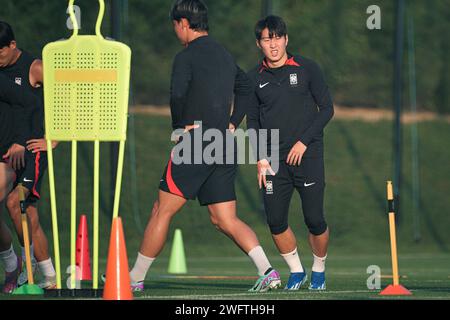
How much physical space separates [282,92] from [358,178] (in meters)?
17.0

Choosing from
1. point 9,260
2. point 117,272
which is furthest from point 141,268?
point 117,272

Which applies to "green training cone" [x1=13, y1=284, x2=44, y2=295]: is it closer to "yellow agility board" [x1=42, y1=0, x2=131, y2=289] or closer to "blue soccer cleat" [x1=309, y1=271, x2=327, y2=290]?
"yellow agility board" [x1=42, y1=0, x2=131, y2=289]

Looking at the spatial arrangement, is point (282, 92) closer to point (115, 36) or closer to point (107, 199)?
point (115, 36)

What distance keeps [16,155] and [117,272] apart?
229cm

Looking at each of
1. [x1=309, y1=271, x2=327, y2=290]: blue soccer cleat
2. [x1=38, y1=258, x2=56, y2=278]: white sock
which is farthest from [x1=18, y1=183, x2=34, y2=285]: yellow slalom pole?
[x1=309, y1=271, x2=327, y2=290]: blue soccer cleat

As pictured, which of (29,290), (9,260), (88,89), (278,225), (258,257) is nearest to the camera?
(88,89)

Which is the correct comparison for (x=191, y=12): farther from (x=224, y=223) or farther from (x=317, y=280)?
(x=317, y=280)

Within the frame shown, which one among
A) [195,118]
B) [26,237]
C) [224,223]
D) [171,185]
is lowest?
[26,237]

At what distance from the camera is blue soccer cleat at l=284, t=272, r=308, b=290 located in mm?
11977

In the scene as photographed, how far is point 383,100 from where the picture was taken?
3316 cm

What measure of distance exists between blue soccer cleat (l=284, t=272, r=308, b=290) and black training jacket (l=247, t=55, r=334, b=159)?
1.04m

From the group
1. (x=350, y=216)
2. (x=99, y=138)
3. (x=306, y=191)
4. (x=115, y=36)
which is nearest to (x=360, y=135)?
(x=350, y=216)

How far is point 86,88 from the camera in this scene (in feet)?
31.6

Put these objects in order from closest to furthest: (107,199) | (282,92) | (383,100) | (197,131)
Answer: (197,131)
(282,92)
(107,199)
(383,100)
